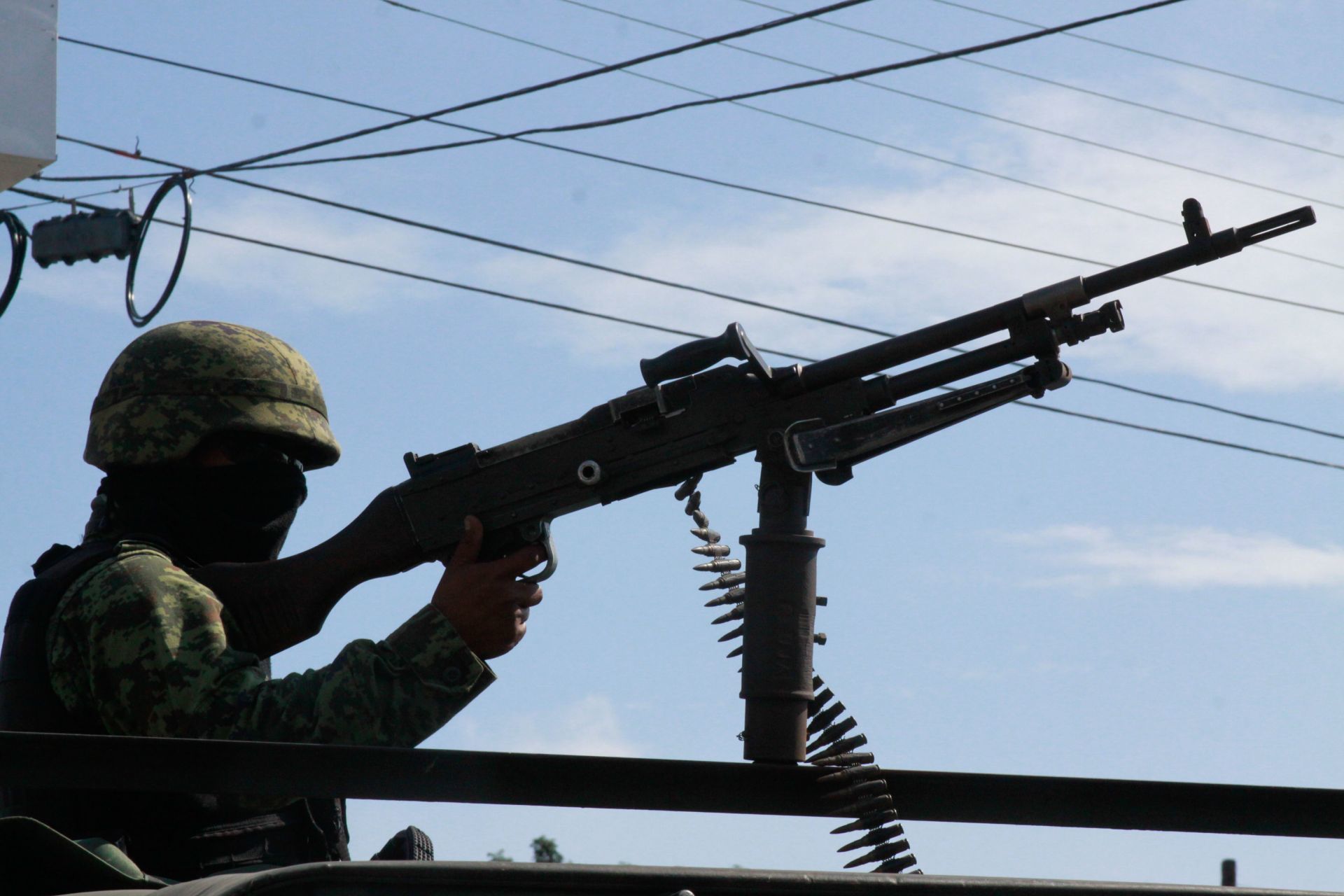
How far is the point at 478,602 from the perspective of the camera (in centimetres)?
339

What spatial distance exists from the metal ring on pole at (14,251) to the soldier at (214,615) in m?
6.25

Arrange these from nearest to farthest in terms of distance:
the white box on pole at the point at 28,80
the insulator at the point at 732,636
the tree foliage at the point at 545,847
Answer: the insulator at the point at 732,636 → the white box on pole at the point at 28,80 → the tree foliage at the point at 545,847

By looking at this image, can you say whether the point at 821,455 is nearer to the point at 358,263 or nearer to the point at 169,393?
the point at 169,393

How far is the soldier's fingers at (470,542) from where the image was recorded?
365 centimetres

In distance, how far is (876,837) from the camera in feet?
9.71

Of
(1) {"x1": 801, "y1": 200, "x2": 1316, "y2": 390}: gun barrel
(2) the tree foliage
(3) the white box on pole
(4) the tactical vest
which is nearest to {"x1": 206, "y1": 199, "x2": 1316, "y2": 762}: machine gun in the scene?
(1) {"x1": 801, "y1": 200, "x2": 1316, "y2": 390}: gun barrel

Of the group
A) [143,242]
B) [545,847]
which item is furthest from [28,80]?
[545,847]

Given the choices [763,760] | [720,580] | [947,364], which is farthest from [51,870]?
[947,364]

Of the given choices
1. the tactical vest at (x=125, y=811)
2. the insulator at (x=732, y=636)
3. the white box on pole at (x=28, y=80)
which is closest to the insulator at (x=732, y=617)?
the insulator at (x=732, y=636)

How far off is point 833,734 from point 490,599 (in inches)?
30.3

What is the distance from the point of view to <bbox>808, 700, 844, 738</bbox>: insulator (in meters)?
3.14

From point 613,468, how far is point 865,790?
1095 mm

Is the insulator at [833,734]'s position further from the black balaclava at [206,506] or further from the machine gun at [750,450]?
the black balaclava at [206,506]

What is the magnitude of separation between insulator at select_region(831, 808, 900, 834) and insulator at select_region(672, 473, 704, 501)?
95 cm
